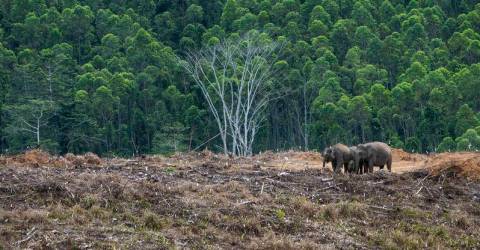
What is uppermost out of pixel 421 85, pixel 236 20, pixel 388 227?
pixel 236 20

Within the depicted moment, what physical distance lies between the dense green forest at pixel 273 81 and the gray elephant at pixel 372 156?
85.8 ft

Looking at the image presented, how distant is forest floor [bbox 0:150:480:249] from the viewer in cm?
1349

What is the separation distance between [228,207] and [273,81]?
4883 cm

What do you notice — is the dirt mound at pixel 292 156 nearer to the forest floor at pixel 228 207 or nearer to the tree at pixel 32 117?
the forest floor at pixel 228 207

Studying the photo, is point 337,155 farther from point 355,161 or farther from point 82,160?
point 82,160

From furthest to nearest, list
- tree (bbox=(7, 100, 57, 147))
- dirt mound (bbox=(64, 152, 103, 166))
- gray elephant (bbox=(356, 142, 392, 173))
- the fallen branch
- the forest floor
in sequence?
1. tree (bbox=(7, 100, 57, 147))
2. gray elephant (bbox=(356, 142, 392, 173))
3. dirt mound (bbox=(64, 152, 103, 166))
4. the forest floor
5. the fallen branch

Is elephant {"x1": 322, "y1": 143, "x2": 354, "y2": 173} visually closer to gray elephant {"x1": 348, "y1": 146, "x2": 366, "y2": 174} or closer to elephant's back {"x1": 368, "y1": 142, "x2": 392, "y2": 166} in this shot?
gray elephant {"x1": 348, "y1": 146, "x2": 366, "y2": 174}

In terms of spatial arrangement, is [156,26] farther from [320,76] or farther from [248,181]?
[248,181]

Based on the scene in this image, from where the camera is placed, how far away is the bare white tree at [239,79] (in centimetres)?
4938

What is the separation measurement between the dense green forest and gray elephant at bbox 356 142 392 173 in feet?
85.8

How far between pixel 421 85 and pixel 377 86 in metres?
2.90

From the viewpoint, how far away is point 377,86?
58062 mm

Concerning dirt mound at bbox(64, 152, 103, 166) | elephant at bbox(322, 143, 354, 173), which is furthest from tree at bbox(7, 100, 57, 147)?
elephant at bbox(322, 143, 354, 173)

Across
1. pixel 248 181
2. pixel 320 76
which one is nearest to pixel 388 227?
pixel 248 181
